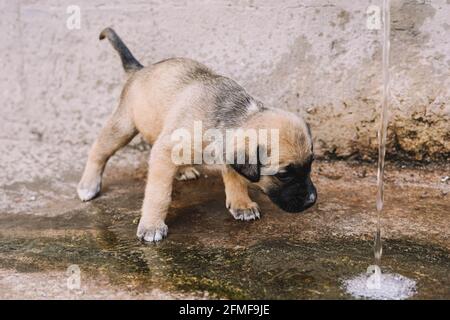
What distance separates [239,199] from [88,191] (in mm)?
1596

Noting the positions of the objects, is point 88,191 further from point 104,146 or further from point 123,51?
point 123,51

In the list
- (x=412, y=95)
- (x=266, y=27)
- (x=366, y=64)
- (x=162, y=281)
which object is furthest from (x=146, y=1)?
(x=162, y=281)

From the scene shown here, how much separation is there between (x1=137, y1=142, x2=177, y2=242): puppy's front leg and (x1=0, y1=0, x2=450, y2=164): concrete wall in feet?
6.25

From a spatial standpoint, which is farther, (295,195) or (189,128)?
(189,128)

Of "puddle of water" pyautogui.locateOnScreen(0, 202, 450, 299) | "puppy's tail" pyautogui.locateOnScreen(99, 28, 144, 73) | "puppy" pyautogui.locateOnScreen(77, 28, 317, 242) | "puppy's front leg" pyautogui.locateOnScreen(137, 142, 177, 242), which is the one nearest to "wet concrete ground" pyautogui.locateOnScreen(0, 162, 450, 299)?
"puddle of water" pyautogui.locateOnScreen(0, 202, 450, 299)

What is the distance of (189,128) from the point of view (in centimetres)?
533

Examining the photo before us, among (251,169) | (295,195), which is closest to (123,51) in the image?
(251,169)

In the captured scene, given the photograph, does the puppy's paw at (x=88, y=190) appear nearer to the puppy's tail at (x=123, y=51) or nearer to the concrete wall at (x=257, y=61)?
the concrete wall at (x=257, y=61)

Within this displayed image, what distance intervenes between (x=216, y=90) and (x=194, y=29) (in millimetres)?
1638

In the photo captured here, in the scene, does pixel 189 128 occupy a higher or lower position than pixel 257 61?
lower

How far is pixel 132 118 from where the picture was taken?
6.18 metres

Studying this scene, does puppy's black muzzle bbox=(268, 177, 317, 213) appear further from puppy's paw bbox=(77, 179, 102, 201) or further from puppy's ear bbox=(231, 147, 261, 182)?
puppy's paw bbox=(77, 179, 102, 201)

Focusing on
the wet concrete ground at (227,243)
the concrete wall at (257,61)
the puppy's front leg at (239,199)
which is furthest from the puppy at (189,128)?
the concrete wall at (257,61)

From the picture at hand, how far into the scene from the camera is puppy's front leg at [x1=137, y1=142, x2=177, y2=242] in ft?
17.5
